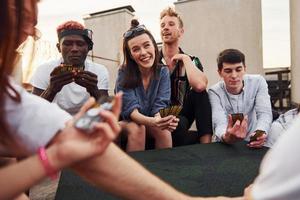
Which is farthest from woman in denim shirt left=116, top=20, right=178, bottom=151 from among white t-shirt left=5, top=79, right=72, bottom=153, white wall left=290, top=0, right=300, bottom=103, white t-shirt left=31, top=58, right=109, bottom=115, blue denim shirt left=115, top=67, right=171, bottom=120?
white wall left=290, top=0, right=300, bottom=103

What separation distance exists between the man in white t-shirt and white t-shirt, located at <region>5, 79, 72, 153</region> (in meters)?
1.49

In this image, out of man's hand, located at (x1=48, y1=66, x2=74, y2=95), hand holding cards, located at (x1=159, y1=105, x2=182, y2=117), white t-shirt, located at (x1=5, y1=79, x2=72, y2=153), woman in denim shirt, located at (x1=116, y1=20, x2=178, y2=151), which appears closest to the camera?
white t-shirt, located at (x1=5, y1=79, x2=72, y2=153)

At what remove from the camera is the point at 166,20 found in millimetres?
2889

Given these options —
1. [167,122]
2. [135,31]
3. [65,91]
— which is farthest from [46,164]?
[135,31]

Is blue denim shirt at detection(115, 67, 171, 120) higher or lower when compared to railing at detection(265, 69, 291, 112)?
higher

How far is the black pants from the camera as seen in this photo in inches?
95.7

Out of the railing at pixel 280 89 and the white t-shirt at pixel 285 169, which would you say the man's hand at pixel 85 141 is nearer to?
the white t-shirt at pixel 285 169

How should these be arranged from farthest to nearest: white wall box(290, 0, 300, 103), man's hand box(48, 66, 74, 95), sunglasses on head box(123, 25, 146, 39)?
1. white wall box(290, 0, 300, 103)
2. sunglasses on head box(123, 25, 146, 39)
3. man's hand box(48, 66, 74, 95)

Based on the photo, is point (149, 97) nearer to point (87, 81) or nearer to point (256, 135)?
point (87, 81)

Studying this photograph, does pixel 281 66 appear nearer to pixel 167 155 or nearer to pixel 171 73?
pixel 171 73

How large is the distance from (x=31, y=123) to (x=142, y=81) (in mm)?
1713

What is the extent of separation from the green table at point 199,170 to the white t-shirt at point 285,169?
38.4 inches

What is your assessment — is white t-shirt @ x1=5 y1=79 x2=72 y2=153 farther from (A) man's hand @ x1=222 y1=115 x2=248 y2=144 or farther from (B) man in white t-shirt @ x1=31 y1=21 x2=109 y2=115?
(B) man in white t-shirt @ x1=31 y1=21 x2=109 y2=115

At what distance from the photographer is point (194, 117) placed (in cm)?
258
